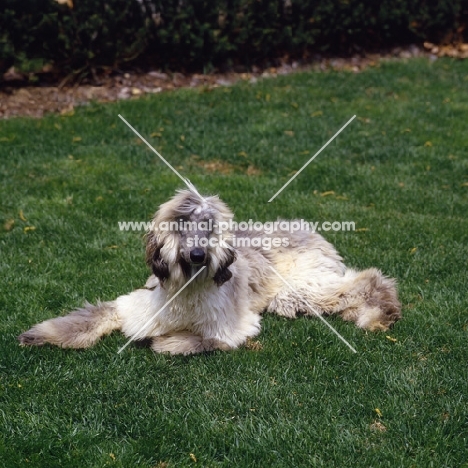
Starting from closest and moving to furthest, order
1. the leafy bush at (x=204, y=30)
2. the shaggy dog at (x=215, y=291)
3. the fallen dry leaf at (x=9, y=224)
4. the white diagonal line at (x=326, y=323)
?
the shaggy dog at (x=215, y=291), the white diagonal line at (x=326, y=323), the fallen dry leaf at (x=9, y=224), the leafy bush at (x=204, y=30)

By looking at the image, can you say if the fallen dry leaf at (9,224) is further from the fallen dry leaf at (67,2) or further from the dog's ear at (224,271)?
the fallen dry leaf at (67,2)

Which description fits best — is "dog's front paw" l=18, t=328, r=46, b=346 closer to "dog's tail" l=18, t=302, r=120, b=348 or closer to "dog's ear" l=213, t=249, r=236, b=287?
"dog's tail" l=18, t=302, r=120, b=348

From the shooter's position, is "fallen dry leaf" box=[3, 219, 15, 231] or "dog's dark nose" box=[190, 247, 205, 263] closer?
"dog's dark nose" box=[190, 247, 205, 263]

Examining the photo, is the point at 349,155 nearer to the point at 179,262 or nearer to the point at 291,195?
the point at 291,195

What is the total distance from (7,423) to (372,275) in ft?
9.09

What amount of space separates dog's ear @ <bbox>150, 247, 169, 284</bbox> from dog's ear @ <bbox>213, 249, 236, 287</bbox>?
0.33 metres

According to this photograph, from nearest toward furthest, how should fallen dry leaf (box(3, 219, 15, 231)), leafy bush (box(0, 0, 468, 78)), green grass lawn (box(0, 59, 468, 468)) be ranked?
green grass lawn (box(0, 59, 468, 468)), fallen dry leaf (box(3, 219, 15, 231)), leafy bush (box(0, 0, 468, 78))

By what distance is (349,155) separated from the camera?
8.40 metres

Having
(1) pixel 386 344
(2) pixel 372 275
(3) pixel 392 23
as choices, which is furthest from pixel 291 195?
(3) pixel 392 23

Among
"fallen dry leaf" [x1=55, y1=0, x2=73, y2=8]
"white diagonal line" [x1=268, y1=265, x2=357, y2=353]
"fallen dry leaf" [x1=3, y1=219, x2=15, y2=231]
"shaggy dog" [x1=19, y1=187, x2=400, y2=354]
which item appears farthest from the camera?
"fallen dry leaf" [x1=55, y1=0, x2=73, y2=8]

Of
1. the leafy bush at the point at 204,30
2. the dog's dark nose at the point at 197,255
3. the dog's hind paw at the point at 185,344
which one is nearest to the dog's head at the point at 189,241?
the dog's dark nose at the point at 197,255

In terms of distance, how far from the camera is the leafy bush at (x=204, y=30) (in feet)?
31.5

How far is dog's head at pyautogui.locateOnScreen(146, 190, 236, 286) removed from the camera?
4301mm

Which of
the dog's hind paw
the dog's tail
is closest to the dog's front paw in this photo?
the dog's tail
